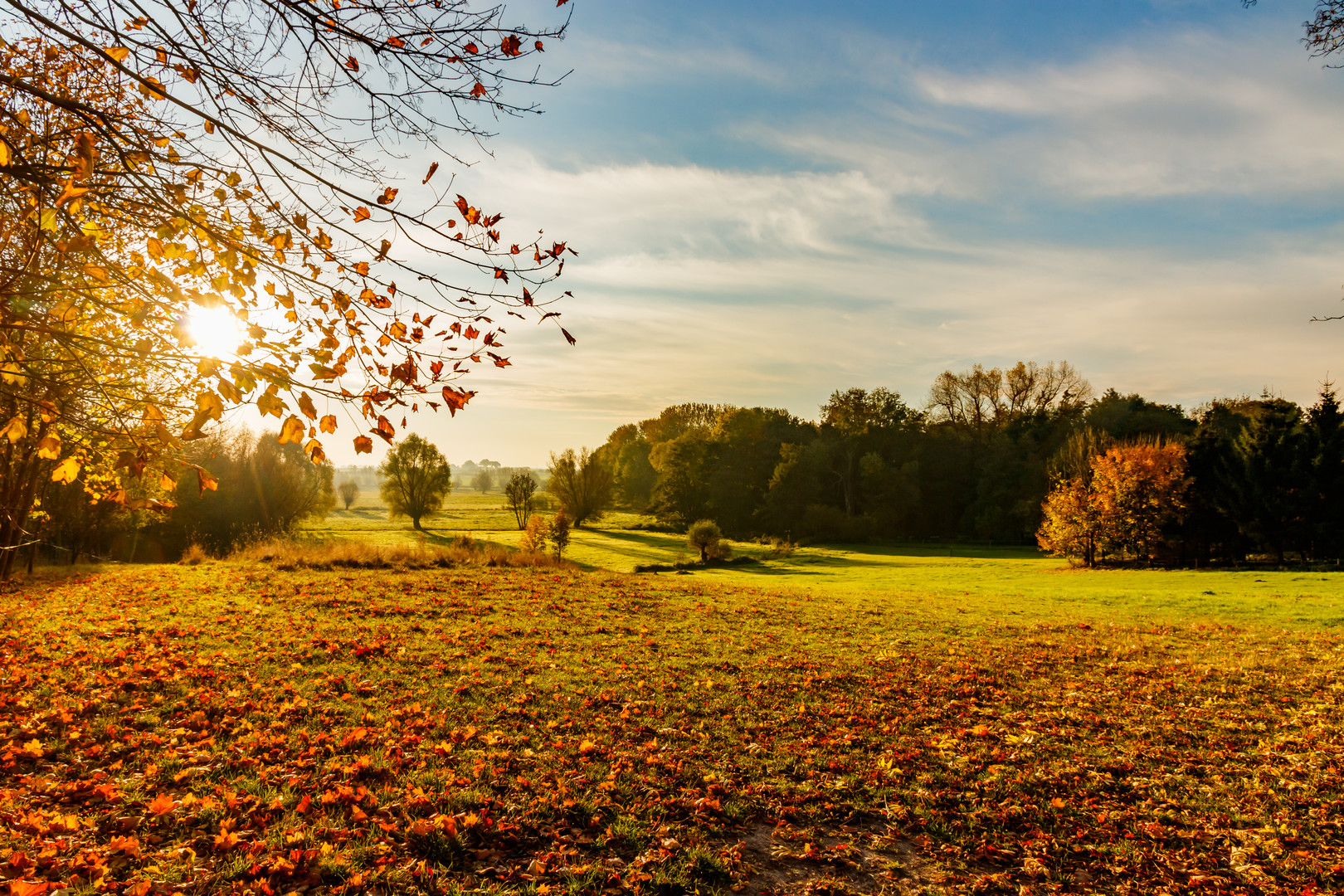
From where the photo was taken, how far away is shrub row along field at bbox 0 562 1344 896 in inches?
168

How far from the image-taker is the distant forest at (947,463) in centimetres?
3806

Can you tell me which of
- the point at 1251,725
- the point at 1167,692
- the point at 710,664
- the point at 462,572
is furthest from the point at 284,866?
the point at 462,572

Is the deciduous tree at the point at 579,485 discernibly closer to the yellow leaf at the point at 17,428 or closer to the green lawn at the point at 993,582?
the green lawn at the point at 993,582

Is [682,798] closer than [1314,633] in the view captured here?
Yes

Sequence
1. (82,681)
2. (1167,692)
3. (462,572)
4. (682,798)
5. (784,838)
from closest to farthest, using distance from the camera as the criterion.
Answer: (784,838), (682,798), (82,681), (1167,692), (462,572)

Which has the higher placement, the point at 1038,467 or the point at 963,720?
the point at 1038,467

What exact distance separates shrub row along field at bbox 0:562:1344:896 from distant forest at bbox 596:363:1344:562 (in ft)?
111

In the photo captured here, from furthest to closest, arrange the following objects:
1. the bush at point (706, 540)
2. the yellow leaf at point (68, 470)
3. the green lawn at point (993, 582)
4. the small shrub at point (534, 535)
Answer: the bush at point (706, 540) < the small shrub at point (534, 535) < the green lawn at point (993, 582) < the yellow leaf at point (68, 470)

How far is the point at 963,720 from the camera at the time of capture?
25.0ft

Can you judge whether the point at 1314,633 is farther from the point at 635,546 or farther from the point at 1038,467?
the point at 1038,467

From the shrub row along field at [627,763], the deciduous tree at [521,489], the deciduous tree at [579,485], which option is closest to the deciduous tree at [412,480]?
the deciduous tree at [579,485]

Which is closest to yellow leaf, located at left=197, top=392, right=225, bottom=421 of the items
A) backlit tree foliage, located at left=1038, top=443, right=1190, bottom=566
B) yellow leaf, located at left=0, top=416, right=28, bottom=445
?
yellow leaf, located at left=0, top=416, right=28, bottom=445

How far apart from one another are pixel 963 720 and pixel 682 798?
411 centimetres

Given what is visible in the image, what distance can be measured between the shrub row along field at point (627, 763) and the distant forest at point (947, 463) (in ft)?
111
